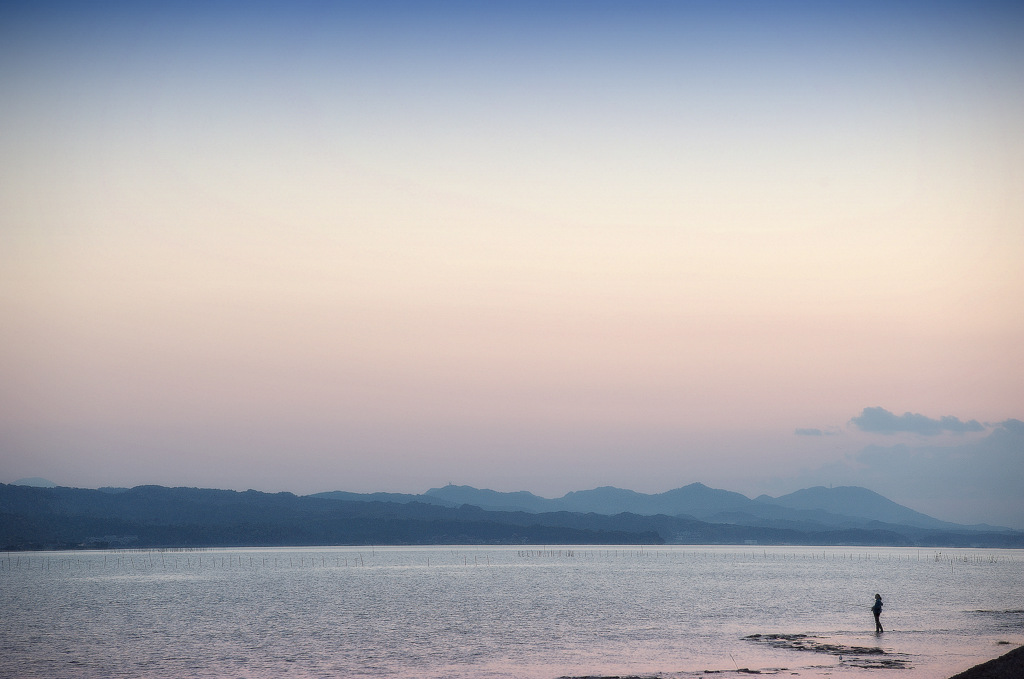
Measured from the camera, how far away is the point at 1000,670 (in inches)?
1615

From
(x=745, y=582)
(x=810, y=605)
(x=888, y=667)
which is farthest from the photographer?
(x=745, y=582)

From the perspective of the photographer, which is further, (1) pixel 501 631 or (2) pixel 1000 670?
(1) pixel 501 631

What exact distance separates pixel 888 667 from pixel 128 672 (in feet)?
135

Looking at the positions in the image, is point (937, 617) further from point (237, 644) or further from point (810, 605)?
point (237, 644)

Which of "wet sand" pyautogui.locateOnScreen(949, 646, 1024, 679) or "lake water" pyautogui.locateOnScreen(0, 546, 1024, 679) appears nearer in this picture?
"wet sand" pyautogui.locateOnScreen(949, 646, 1024, 679)

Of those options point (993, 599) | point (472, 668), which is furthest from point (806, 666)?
point (993, 599)

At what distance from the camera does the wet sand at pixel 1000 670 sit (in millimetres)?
39625

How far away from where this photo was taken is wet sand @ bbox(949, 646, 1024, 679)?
39625 mm

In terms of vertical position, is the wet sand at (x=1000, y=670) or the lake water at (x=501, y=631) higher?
the wet sand at (x=1000, y=670)

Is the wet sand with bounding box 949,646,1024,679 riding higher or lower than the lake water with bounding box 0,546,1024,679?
higher

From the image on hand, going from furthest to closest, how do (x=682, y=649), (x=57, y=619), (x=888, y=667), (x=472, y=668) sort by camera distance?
1. (x=57, y=619)
2. (x=682, y=649)
3. (x=472, y=668)
4. (x=888, y=667)

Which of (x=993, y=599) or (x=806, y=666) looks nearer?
(x=806, y=666)

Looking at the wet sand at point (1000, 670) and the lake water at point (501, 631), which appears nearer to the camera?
the wet sand at point (1000, 670)

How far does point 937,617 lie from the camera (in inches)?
3083
